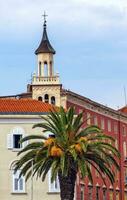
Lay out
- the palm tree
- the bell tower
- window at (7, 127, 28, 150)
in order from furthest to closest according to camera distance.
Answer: the bell tower → window at (7, 127, 28, 150) → the palm tree

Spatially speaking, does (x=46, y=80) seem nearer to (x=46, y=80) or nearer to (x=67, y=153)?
(x=46, y=80)

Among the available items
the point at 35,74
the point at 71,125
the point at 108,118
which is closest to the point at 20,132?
the point at 71,125

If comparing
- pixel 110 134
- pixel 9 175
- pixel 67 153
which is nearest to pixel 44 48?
pixel 110 134

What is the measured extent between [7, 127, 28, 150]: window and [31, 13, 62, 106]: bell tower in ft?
122

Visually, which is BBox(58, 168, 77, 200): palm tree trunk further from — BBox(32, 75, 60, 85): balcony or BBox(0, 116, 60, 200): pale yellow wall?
BBox(32, 75, 60, 85): balcony

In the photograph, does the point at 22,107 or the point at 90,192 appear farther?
the point at 90,192

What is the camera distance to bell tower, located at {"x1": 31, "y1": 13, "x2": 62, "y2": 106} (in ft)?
469

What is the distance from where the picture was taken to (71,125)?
8769 centimetres

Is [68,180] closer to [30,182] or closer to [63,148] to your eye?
[63,148]

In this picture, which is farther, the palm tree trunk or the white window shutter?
the white window shutter

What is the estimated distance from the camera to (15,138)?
10450cm

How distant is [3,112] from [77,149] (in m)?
21.7

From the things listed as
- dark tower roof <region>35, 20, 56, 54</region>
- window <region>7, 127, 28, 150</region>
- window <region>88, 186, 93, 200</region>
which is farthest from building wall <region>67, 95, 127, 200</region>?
window <region>7, 127, 28, 150</region>

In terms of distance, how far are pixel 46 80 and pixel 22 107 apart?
3514cm
